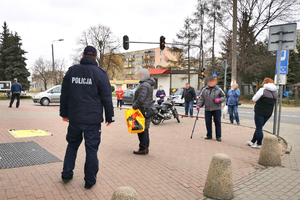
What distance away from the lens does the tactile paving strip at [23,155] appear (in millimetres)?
4180

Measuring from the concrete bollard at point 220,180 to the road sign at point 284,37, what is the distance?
4.75 metres

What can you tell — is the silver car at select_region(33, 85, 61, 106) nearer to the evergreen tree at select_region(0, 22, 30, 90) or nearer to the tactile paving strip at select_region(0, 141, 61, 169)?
the tactile paving strip at select_region(0, 141, 61, 169)

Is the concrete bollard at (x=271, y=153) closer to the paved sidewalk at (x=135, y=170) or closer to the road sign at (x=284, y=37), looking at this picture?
the paved sidewalk at (x=135, y=170)

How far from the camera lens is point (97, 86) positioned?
330 centimetres

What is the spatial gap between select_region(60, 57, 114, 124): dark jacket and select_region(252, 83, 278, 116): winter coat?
4493 millimetres

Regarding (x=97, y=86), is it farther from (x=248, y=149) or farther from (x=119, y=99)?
(x=119, y=99)

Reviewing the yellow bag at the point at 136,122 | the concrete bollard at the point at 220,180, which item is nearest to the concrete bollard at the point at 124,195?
the concrete bollard at the point at 220,180

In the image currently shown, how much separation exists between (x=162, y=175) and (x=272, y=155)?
259 cm

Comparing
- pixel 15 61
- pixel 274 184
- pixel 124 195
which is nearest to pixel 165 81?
pixel 15 61

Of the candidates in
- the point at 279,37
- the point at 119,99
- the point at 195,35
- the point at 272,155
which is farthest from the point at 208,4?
the point at 272,155

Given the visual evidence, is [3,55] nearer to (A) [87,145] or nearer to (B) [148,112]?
(B) [148,112]

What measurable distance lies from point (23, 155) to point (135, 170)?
7.33 feet

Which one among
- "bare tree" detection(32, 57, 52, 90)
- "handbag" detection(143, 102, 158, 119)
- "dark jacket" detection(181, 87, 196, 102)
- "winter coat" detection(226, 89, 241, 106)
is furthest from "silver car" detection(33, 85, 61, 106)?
"bare tree" detection(32, 57, 52, 90)

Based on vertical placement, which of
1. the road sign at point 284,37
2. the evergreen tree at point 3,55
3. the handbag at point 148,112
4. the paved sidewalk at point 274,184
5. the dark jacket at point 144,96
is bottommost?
the paved sidewalk at point 274,184
